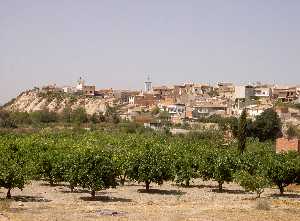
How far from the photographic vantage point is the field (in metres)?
28.7

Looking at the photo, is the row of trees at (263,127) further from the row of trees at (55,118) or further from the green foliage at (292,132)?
the row of trees at (55,118)

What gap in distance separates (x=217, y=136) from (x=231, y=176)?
4910cm

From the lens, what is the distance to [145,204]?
34906 millimetres

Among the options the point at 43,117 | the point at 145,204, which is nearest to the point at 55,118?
the point at 43,117

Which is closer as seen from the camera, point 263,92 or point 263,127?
point 263,127

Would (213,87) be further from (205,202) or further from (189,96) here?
(205,202)

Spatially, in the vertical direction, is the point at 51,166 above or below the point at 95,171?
below

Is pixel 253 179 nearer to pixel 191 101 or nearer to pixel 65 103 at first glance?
pixel 191 101

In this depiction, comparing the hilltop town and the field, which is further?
the hilltop town

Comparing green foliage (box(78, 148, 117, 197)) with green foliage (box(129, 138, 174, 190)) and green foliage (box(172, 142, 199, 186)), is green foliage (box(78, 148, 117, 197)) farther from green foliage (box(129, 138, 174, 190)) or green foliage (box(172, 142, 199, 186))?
green foliage (box(172, 142, 199, 186))

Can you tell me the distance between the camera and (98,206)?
32.7 m

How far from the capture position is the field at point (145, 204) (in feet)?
94.2

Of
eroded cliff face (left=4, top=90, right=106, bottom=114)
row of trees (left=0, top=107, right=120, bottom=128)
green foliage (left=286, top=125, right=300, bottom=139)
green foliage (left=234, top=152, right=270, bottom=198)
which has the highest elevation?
eroded cliff face (left=4, top=90, right=106, bottom=114)

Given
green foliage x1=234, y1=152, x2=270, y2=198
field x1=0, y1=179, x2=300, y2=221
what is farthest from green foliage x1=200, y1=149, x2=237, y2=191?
green foliage x1=234, y1=152, x2=270, y2=198
